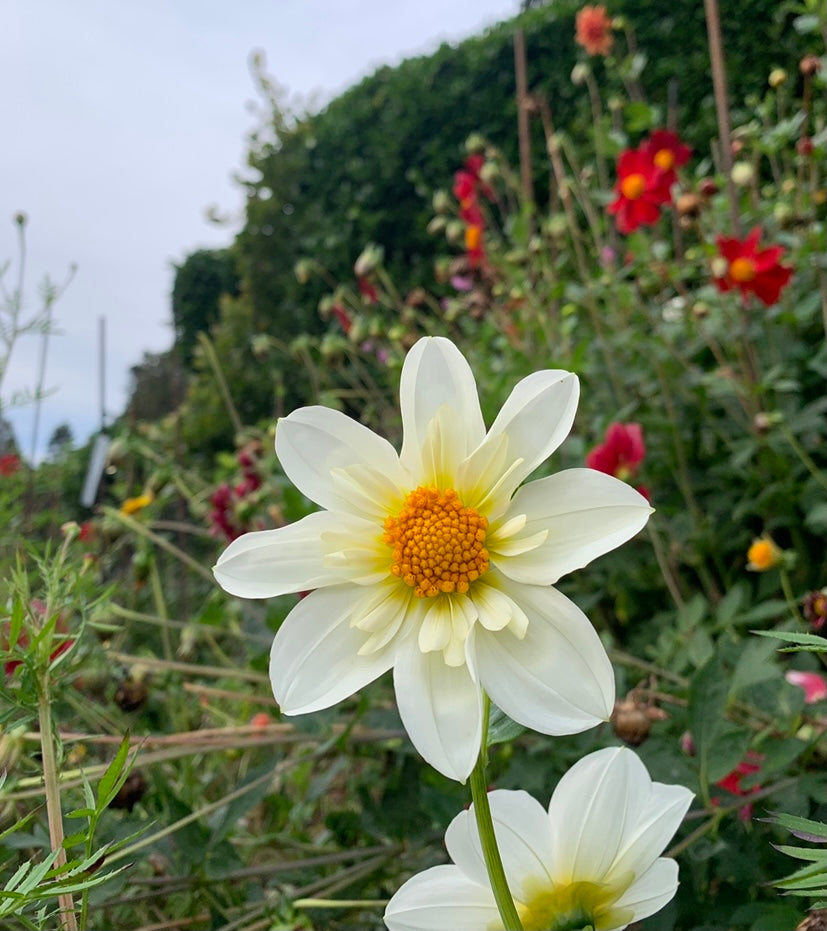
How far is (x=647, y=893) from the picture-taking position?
0.33 meters

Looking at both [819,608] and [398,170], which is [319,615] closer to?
[819,608]

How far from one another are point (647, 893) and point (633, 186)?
118cm

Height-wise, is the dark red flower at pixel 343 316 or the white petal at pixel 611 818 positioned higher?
the dark red flower at pixel 343 316

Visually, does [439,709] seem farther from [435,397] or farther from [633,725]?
[633,725]

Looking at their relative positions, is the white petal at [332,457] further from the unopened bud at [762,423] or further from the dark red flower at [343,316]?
the dark red flower at [343,316]

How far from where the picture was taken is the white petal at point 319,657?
35cm

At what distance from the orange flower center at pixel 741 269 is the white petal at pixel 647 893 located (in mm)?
890

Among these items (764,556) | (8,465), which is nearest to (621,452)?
(764,556)

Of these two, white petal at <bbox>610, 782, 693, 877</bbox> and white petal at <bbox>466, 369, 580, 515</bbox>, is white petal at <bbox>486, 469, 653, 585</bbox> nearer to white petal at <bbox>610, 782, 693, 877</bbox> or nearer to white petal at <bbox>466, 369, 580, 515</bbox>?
white petal at <bbox>466, 369, 580, 515</bbox>

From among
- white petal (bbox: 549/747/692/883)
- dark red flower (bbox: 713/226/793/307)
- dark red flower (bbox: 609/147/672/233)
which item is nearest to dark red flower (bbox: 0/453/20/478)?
dark red flower (bbox: 609/147/672/233)

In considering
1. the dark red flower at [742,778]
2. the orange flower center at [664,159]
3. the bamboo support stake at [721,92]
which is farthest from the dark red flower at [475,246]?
the dark red flower at [742,778]

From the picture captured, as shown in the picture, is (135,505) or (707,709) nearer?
(707,709)

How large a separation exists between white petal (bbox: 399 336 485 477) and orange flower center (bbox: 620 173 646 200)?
1049 millimetres

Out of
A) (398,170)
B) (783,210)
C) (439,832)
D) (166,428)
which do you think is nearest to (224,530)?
(439,832)
